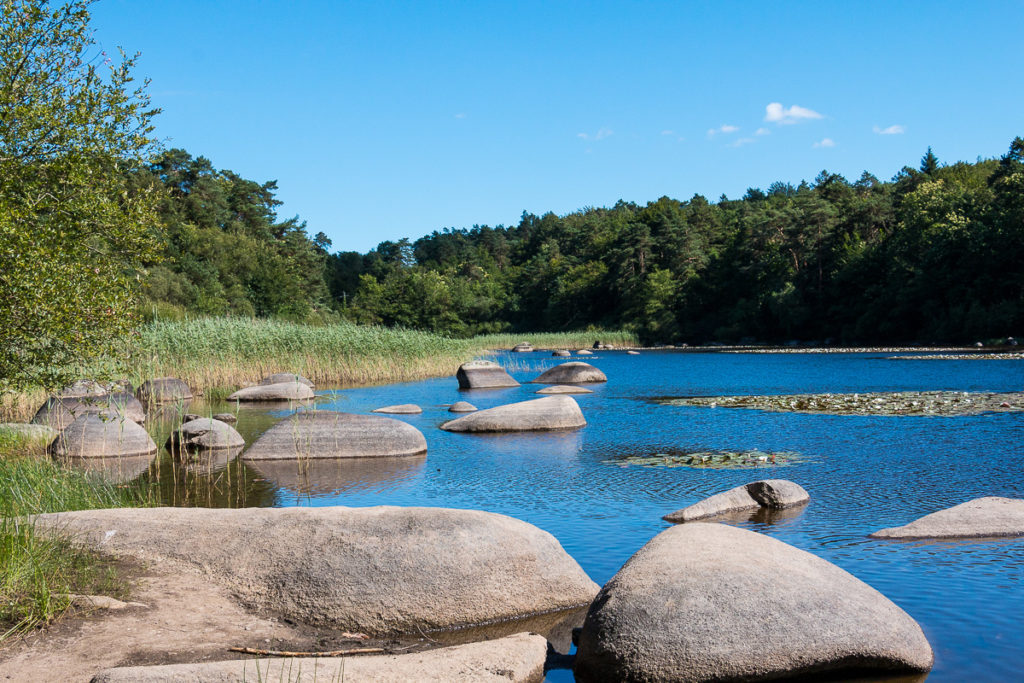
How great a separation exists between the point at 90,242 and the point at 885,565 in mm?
11040

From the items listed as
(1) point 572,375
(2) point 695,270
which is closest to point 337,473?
(1) point 572,375

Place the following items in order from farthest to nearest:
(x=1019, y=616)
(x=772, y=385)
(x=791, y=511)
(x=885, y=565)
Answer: (x=772, y=385), (x=791, y=511), (x=885, y=565), (x=1019, y=616)

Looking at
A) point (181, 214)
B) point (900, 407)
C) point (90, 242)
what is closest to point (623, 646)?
point (90, 242)

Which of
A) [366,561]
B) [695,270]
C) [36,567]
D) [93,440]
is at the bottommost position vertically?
[93,440]

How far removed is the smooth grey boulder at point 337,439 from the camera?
14070 mm

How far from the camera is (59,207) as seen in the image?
1089cm

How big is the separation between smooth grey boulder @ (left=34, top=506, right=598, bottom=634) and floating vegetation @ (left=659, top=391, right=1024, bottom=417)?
1514 centimetres

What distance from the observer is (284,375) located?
87.9 ft

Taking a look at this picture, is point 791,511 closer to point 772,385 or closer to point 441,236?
point 772,385

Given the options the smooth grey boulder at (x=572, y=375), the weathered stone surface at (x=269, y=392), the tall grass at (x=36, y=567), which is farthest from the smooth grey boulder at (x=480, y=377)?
the tall grass at (x=36, y=567)

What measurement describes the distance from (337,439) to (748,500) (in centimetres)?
Result: 716

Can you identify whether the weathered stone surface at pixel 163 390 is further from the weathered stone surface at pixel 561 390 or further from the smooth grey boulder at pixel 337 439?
the weathered stone surface at pixel 561 390

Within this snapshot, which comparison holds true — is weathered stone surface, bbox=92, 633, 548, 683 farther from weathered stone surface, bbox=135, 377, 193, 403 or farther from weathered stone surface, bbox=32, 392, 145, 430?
weathered stone surface, bbox=135, 377, 193, 403

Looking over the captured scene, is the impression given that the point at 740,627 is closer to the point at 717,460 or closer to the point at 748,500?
the point at 748,500
